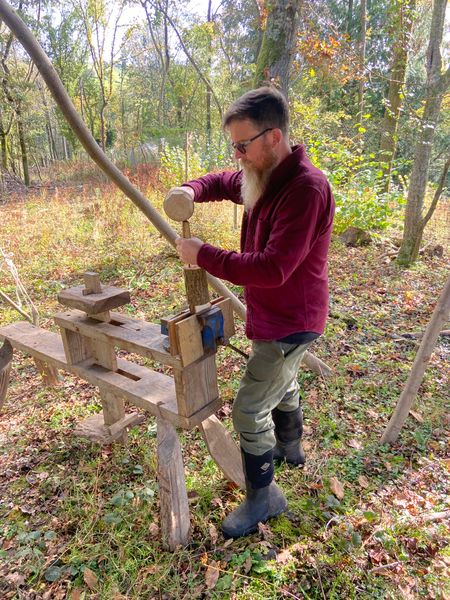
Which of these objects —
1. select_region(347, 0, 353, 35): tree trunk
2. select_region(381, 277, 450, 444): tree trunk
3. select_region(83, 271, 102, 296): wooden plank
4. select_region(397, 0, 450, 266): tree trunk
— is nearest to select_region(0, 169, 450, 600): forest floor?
select_region(381, 277, 450, 444): tree trunk

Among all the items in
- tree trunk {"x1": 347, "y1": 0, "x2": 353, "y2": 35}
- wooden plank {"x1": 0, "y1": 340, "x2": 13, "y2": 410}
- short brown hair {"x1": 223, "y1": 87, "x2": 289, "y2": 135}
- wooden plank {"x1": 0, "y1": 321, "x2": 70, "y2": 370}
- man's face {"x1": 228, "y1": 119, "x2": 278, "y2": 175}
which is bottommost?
wooden plank {"x1": 0, "y1": 340, "x2": 13, "y2": 410}

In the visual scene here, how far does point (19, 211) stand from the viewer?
907 cm

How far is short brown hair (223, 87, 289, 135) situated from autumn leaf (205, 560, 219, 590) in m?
2.22

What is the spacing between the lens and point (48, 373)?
3332 millimetres

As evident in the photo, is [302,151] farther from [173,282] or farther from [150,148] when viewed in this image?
[150,148]

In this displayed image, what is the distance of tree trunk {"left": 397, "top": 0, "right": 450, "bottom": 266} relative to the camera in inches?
204

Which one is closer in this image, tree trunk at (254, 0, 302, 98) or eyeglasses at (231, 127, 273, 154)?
eyeglasses at (231, 127, 273, 154)

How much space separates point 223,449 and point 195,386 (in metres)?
0.65

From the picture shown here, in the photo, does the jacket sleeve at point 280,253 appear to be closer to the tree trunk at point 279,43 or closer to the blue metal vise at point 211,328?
the blue metal vise at point 211,328

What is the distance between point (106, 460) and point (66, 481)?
0.28 meters

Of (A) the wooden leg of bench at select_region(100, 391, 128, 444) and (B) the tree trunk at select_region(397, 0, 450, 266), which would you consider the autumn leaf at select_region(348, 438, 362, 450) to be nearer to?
(A) the wooden leg of bench at select_region(100, 391, 128, 444)

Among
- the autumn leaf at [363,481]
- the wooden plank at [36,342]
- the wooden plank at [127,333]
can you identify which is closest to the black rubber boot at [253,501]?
the autumn leaf at [363,481]

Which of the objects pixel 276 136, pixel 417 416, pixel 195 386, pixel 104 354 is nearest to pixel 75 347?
pixel 104 354

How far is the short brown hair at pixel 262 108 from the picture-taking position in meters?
1.66
